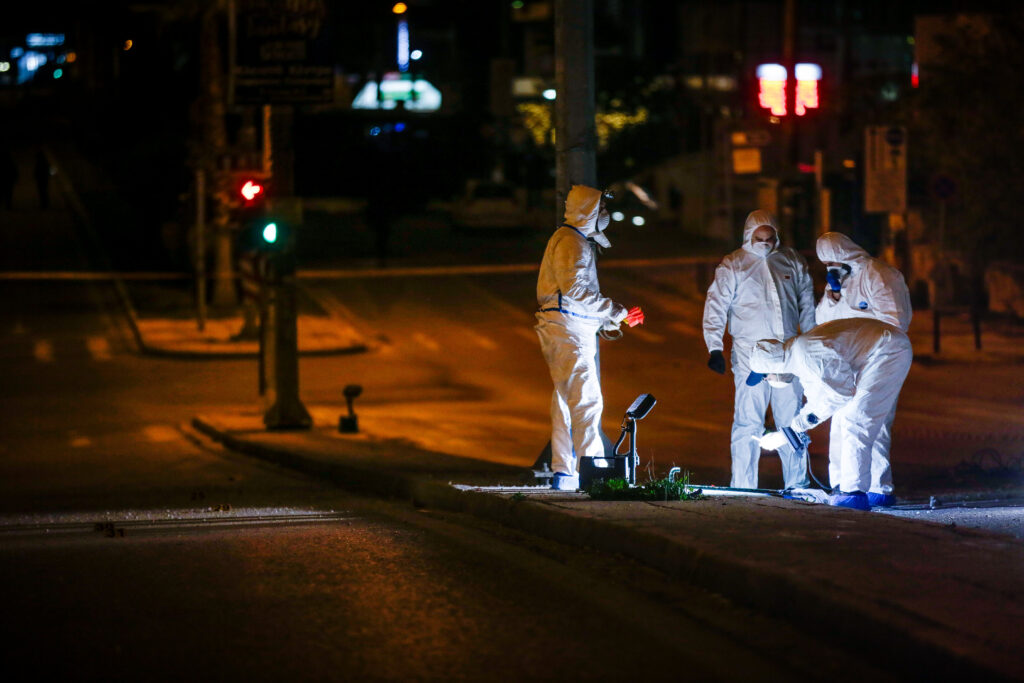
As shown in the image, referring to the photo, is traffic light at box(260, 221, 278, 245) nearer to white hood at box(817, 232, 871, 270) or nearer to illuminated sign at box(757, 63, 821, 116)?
white hood at box(817, 232, 871, 270)

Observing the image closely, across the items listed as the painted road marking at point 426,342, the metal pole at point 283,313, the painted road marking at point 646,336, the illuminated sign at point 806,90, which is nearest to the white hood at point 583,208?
the metal pole at point 283,313

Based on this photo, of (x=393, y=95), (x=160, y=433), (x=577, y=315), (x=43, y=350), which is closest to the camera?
(x=577, y=315)

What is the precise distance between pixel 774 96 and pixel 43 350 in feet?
44.3

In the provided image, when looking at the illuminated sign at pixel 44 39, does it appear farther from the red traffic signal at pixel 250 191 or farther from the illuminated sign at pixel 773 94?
the red traffic signal at pixel 250 191

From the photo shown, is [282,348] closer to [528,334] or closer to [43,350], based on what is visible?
[43,350]

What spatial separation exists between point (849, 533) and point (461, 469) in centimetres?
483

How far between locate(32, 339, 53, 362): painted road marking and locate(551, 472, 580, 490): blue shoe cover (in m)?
14.4

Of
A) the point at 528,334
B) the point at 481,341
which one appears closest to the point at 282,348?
the point at 481,341

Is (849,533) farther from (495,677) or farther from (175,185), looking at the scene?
(175,185)

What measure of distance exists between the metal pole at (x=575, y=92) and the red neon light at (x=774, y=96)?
48.9 ft

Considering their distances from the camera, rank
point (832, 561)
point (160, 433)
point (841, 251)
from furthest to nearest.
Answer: point (160, 433) < point (841, 251) < point (832, 561)

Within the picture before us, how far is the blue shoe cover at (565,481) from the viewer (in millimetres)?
9391

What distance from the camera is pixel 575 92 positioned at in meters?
10.4

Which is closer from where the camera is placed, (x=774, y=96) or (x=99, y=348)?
(x=99, y=348)
